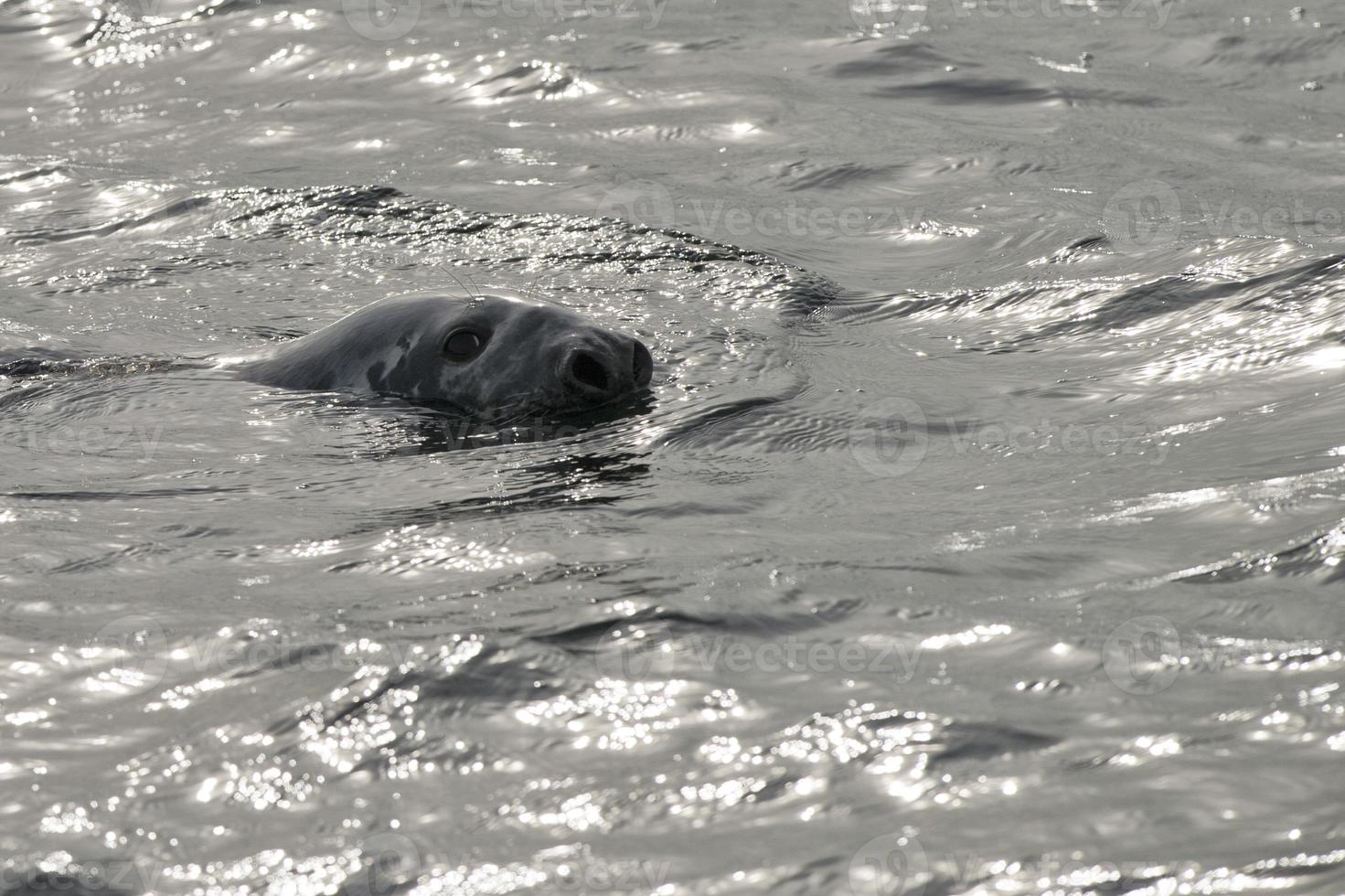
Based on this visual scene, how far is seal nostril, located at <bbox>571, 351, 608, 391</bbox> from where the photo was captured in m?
5.73

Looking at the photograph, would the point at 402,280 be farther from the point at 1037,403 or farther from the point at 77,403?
the point at 1037,403

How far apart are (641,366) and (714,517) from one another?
4.69 feet

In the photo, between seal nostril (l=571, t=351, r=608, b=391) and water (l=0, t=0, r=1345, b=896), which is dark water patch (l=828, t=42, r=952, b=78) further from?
seal nostril (l=571, t=351, r=608, b=391)

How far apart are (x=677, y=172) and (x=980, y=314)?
3.22 metres

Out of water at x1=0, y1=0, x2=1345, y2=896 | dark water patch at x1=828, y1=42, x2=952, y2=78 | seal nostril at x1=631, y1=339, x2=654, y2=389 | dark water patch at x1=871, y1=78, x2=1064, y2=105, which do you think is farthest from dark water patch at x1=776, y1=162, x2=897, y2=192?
seal nostril at x1=631, y1=339, x2=654, y2=389

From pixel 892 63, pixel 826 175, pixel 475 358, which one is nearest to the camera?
pixel 475 358

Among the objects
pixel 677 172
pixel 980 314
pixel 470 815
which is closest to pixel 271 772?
pixel 470 815

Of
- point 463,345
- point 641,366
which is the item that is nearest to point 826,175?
point 641,366

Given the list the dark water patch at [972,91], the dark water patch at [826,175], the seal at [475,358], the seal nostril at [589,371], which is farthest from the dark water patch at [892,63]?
the seal nostril at [589,371]

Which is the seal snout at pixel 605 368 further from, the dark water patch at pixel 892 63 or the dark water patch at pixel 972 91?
the dark water patch at pixel 892 63

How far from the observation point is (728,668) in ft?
11.5

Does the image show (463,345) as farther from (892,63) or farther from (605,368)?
(892,63)

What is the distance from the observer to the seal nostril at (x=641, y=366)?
595 centimetres

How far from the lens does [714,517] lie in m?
4.62
